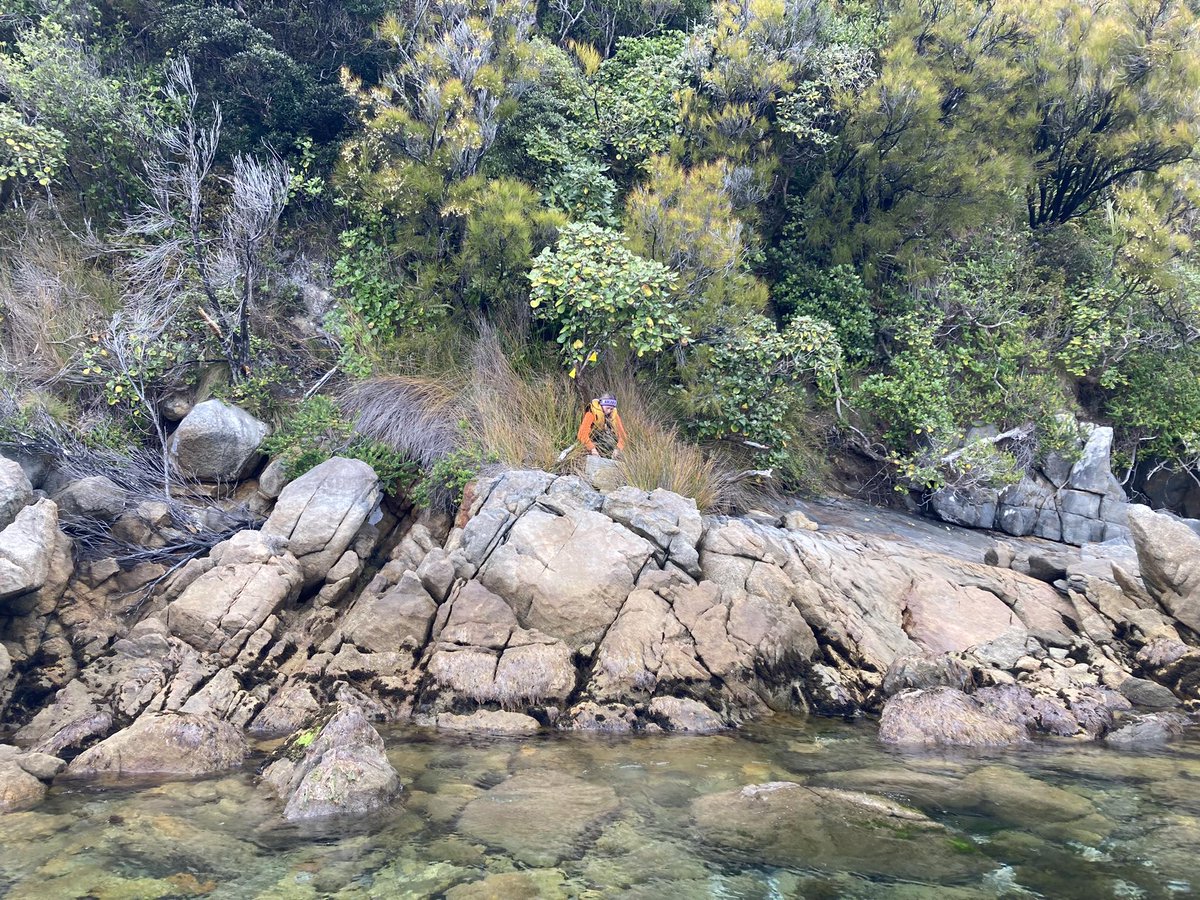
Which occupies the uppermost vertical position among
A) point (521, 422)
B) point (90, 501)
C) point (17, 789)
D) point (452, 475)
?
point (521, 422)

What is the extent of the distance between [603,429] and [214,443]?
14.0 ft

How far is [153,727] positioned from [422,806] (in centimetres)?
211

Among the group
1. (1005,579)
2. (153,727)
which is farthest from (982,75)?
(153,727)

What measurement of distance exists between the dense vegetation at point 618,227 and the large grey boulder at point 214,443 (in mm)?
394

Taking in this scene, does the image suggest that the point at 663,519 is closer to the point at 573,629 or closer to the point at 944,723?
the point at 573,629

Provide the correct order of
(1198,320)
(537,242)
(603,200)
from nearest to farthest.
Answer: (537,242), (603,200), (1198,320)

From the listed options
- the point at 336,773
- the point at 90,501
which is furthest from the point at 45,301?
the point at 336,773

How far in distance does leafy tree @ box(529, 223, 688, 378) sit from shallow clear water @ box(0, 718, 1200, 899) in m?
5.01

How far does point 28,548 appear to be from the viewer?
7.37m

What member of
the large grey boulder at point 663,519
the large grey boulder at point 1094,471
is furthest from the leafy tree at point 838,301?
the large grey boulder at point 663,519

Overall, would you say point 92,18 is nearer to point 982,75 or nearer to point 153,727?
point 153,727

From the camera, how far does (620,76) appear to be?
1329 cm

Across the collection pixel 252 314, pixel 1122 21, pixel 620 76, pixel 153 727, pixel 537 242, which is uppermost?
pixel 1122 21

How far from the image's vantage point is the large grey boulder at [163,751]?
19.3ft
